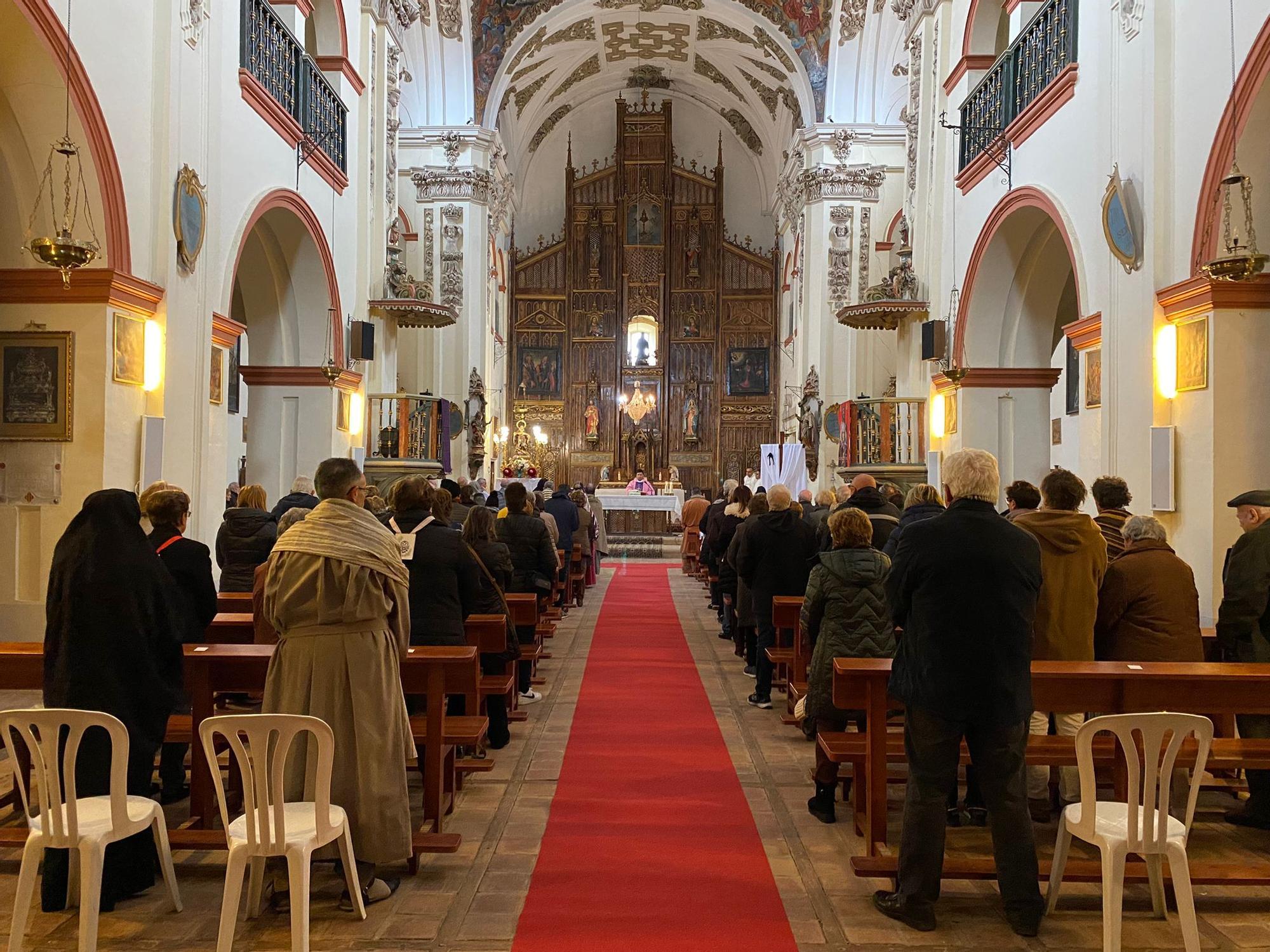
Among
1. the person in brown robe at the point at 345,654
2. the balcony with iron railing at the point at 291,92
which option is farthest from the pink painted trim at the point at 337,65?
the person in brown robe at the point at 345,654

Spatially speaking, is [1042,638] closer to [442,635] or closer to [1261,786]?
[1261,786]

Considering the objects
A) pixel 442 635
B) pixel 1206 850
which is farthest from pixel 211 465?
pixel 1206 850

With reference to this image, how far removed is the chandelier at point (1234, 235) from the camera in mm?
6172

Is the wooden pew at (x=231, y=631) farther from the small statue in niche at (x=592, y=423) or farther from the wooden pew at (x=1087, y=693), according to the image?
the small statue in niche at (x=592, y=423)

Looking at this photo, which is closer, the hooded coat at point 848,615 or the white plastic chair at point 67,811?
the white plastic chair at point 67,811

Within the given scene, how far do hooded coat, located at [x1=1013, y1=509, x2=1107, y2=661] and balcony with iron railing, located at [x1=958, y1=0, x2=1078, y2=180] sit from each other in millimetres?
6333

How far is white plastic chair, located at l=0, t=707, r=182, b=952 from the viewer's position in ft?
10.4

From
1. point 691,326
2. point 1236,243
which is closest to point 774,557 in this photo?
point 1236,243

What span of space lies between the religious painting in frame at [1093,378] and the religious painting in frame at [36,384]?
780cm

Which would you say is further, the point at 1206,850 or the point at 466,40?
the point at 466,40

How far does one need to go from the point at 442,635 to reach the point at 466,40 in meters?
17.7

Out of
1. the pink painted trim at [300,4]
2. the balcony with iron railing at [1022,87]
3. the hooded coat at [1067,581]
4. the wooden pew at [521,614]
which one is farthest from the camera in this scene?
the pink painted trim at [300,4]

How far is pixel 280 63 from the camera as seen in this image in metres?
11.0

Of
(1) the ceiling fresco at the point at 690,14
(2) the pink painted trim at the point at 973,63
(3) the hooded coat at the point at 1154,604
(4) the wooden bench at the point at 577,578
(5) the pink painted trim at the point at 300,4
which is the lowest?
(4) the wooden bench at the point at 577,578
